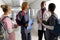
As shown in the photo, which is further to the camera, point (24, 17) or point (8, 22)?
point (24, 17)

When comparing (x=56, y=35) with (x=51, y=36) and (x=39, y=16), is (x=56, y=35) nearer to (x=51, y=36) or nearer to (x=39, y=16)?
(x=51, y=36)

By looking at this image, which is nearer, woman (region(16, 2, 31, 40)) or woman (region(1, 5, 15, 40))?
woman (region(1, 5, 15, 40))

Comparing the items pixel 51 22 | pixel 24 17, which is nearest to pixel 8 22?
pixel 24 17

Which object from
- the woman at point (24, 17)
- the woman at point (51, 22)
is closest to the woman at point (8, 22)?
the woman at point (24, 17)

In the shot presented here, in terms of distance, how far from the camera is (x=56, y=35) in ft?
8.70

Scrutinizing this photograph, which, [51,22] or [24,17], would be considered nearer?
[51,22]

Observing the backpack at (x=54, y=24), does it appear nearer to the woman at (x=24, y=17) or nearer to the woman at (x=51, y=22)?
the woman at (x=51, y=22)

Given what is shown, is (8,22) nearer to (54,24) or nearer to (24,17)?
(24,17)

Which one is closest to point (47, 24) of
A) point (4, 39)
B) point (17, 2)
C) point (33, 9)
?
point (4, 39)

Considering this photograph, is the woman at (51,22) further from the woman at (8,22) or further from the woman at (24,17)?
the woman at (8,22)

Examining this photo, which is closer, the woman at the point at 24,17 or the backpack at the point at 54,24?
the backpack at the point at 54,24

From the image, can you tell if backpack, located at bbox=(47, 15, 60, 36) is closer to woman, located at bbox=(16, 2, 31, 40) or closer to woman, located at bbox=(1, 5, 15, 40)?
woman, located at bbox=(16, 2, 31, 40)

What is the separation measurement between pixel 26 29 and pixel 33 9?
2.30m

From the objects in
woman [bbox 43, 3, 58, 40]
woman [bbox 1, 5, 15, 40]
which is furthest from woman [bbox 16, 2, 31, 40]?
woman [bbox 43, 3, 58, 40]
